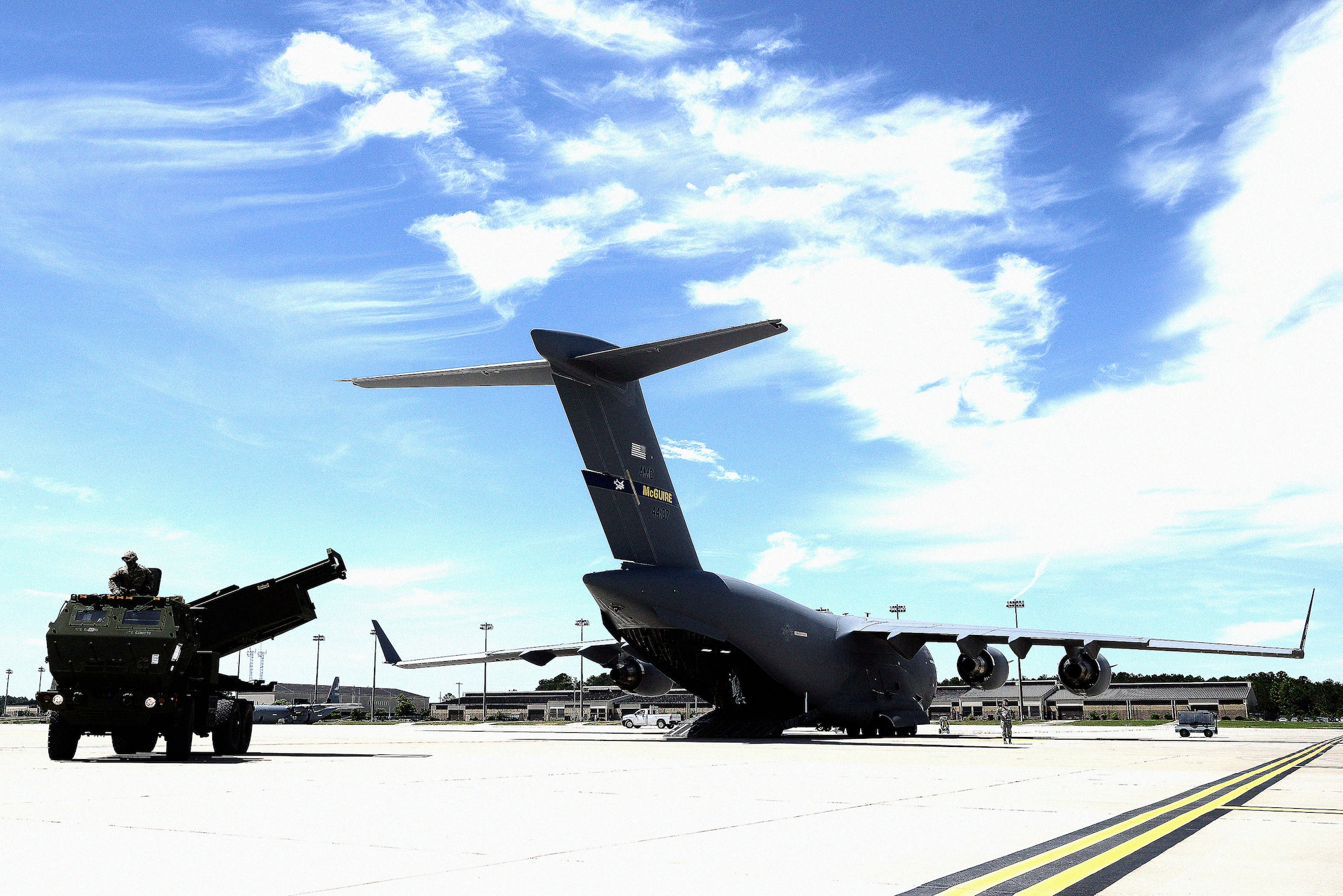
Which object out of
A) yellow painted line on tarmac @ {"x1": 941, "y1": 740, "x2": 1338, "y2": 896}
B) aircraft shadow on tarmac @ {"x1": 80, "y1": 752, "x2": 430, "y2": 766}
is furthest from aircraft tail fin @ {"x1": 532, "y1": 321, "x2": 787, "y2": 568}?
yellow painted line on tarmac @ {"x1": 941, "y1": 740, "x2": 1338, "y2": 896}

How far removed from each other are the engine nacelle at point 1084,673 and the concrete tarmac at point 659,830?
1542 centimetres

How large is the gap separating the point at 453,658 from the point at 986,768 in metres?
32.9

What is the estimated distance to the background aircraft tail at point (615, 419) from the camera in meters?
24.6

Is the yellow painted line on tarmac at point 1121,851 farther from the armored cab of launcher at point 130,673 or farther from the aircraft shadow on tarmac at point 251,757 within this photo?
the armored cab of launcher at point 130,673

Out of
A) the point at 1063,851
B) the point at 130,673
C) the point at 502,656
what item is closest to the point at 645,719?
the point at 502,656

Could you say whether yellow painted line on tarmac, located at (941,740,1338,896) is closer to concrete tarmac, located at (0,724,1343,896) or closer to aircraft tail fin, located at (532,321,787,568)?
concrete tarmac, located at (0,724,1343,896)

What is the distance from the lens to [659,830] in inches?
285

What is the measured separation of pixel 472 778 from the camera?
1208 centimetres

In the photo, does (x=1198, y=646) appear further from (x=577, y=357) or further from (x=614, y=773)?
(x=614, y=773)

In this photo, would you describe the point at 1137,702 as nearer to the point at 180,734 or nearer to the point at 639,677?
the point at 639,677

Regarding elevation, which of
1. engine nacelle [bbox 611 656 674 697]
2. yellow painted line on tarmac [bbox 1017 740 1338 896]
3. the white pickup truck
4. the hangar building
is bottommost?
the hangar building

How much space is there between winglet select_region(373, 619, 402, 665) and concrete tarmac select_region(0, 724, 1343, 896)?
28.9 meters

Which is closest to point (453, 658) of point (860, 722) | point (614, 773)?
point (860, 722)

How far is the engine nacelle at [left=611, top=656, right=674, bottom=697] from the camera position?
32719 mm
